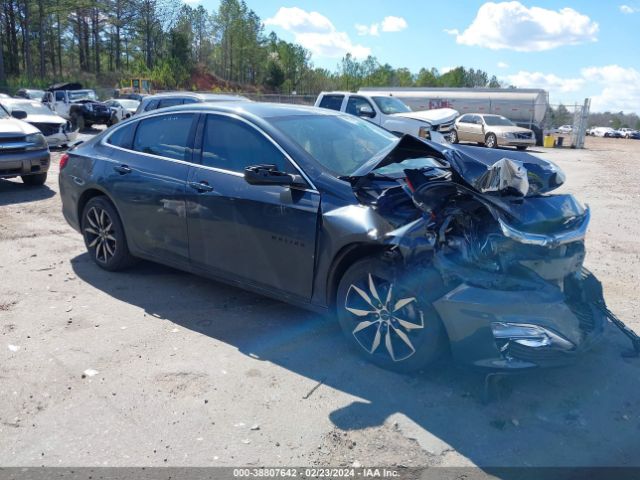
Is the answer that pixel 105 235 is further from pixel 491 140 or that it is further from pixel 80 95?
pixel 80 95

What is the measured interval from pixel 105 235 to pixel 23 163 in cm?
522

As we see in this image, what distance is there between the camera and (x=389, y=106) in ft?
54.9

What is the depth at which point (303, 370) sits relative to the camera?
3.88 metres

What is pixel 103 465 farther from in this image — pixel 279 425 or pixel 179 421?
pixel 279 425

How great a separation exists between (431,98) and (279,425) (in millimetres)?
34542

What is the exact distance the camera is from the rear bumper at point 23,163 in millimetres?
9531

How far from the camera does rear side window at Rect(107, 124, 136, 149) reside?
217 inches

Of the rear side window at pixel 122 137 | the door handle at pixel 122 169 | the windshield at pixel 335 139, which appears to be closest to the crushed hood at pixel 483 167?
the windshield at pixel 335 139

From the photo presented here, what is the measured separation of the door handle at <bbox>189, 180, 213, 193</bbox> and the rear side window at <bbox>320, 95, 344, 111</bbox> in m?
12.2

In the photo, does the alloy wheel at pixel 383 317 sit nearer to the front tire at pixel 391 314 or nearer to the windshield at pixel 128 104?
the front tire at pixel 391 314

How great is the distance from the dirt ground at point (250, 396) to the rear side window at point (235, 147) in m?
1.29

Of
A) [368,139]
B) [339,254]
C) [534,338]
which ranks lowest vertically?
[534,338]

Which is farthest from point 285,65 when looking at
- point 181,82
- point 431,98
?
point 431,98

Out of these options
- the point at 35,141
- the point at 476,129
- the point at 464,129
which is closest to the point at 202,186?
the point at 35,141
